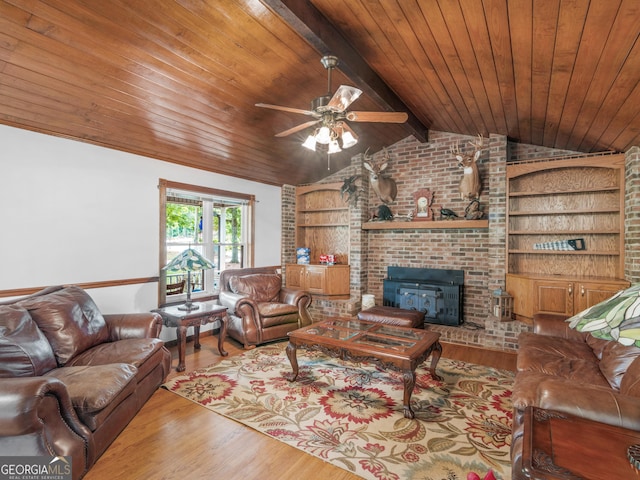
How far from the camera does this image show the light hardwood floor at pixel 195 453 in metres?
2.03

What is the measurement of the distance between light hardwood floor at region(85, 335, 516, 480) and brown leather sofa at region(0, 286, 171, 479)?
0.13m

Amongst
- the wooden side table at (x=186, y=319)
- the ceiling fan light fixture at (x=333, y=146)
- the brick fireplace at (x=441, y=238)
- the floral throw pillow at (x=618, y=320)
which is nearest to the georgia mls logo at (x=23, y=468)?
the wooden side table at (x=186, y=319)

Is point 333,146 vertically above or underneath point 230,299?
above

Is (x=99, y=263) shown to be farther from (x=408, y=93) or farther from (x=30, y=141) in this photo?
(x=408, y=93)

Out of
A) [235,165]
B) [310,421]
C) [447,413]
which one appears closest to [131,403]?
[310,421]

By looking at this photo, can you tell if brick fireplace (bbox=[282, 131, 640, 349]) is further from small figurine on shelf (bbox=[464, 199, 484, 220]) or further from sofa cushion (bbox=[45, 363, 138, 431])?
sofa cushion (bbox=[45, 363, 138, 431])

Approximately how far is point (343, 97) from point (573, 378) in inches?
102

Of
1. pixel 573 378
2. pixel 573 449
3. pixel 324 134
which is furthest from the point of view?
pixel 324 134

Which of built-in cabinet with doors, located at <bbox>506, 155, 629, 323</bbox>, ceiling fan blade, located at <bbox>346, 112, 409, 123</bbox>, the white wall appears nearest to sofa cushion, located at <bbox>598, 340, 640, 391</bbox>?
built-in cabinet with doors, located at <bbox>506, 155, 629, 323</bbox>

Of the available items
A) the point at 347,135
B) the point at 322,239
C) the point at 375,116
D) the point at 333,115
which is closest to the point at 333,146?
the point at 347,135

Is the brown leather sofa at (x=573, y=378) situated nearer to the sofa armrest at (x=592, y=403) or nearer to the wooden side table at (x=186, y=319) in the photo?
the sofa armrest at (x=592, y=403)

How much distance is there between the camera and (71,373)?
2.24 m

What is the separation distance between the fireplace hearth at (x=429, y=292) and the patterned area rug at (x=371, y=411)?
3.69 ft

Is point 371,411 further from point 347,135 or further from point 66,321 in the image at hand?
point 66,321
